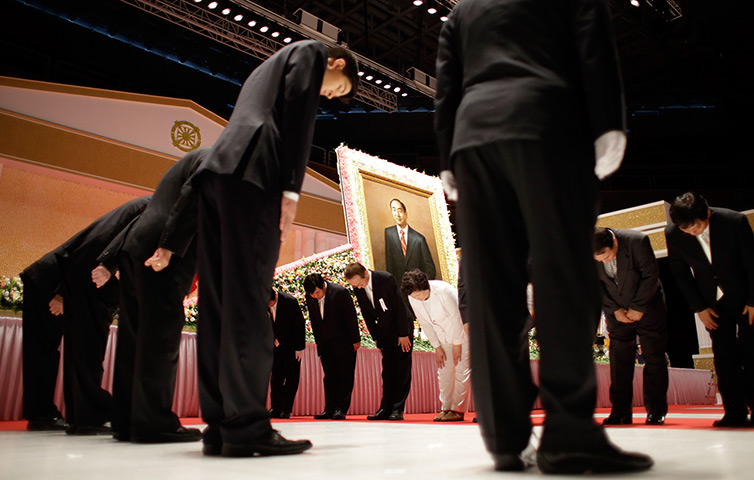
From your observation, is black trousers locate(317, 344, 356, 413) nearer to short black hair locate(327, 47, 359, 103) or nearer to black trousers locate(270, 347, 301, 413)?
black trousers locate(270, 347, 301, 413)

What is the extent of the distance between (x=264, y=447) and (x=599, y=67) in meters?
1.42

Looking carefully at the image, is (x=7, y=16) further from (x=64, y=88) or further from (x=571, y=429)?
(x=571, y=429)

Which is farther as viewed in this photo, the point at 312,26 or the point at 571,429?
the point at 312,26

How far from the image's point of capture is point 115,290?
3262 mm

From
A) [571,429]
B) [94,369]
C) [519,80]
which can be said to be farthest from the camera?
[94,369]

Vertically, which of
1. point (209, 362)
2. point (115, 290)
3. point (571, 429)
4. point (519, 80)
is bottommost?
point (571, 429)

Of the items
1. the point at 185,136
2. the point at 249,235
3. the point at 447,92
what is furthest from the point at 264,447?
the point at 185,136

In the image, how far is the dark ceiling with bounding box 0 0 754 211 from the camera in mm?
12375

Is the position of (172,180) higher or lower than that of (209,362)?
higher

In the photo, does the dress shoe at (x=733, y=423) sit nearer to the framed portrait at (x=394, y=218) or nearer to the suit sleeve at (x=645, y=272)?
the suit sleeve at (x=645, y=272)

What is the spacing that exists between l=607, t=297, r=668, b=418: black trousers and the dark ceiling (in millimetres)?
8289

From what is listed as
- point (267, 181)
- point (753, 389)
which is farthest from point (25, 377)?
point (753, 389)

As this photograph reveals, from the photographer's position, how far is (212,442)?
1.80 meters

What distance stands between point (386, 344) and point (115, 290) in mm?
2893
